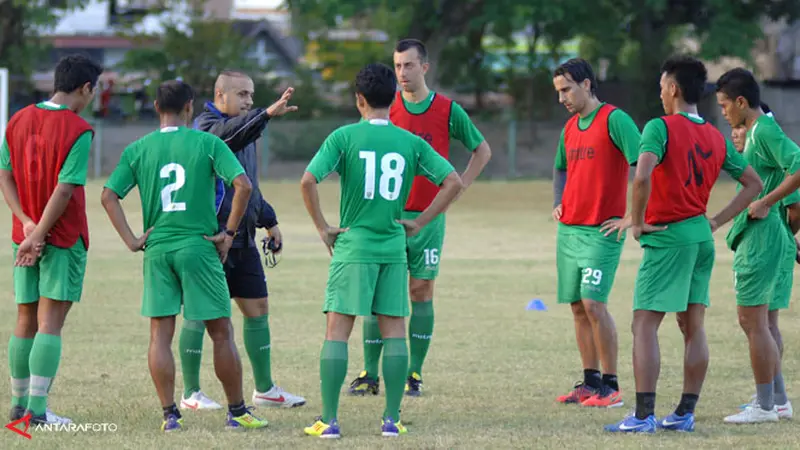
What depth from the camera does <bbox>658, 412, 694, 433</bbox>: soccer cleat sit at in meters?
7.43

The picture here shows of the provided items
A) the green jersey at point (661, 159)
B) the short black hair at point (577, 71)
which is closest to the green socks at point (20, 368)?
the green jersey at point (661, 159)

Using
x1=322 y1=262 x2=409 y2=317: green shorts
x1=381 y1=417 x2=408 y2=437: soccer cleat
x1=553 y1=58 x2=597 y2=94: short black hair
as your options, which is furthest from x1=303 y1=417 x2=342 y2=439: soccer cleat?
x1=553 y1=58 x2=597 y2=94: short black hair

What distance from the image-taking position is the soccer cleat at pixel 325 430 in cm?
706

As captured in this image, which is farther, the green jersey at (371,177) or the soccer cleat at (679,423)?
the soccer cleat at (679,423)

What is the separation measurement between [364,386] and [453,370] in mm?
1054

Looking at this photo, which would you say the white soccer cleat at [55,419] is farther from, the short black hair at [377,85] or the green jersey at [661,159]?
the green jersey at [661,159]

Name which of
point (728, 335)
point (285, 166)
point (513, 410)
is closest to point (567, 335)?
point (728, 335)

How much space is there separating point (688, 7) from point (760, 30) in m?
2.65

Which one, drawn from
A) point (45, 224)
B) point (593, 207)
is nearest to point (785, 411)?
point (593, 207)

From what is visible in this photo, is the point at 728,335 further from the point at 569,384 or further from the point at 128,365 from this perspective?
the point at 128,365

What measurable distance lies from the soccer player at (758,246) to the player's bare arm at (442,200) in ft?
5.64

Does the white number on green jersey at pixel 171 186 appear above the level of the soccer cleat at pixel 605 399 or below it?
above

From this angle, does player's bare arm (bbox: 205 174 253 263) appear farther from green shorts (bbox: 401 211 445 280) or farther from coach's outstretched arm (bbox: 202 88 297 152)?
green shorts (bbox: 401 211 445 280)

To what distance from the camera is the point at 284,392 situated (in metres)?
8.41
